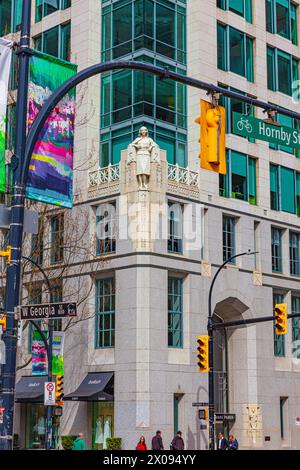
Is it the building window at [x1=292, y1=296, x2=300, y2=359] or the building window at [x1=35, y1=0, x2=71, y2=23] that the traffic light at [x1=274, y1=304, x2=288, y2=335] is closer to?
the building window at [x1=292, y1=296, x2=300, y2=359]

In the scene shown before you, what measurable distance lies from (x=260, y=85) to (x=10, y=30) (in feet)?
53.9

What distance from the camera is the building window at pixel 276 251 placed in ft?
151

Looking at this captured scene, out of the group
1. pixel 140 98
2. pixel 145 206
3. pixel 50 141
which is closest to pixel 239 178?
pixel 140 98

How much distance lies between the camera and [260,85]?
155 ft

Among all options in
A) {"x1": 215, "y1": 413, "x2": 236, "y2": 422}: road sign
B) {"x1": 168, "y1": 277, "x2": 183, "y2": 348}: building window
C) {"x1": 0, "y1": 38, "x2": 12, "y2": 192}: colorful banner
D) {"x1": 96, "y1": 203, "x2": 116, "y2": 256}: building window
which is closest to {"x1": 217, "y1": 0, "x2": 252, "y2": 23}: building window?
{"x1": 96, "y1": 203, "x2": 116, "y2": 256}: building window

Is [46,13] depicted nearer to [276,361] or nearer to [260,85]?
[260,85]

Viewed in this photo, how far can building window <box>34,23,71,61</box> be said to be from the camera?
45.2 m

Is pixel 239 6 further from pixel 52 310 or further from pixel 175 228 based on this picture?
pixel 52 310

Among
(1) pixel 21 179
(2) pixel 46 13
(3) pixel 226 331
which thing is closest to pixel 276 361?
(3) pixel 226 331

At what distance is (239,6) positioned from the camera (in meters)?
46.9

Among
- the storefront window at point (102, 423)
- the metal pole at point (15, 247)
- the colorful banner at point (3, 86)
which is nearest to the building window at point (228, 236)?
the storefront window at point (102, 423)

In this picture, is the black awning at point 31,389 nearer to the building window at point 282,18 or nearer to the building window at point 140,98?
the building window at point 140,98

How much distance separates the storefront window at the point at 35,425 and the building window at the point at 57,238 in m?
9.02

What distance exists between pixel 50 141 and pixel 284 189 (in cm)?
3476
